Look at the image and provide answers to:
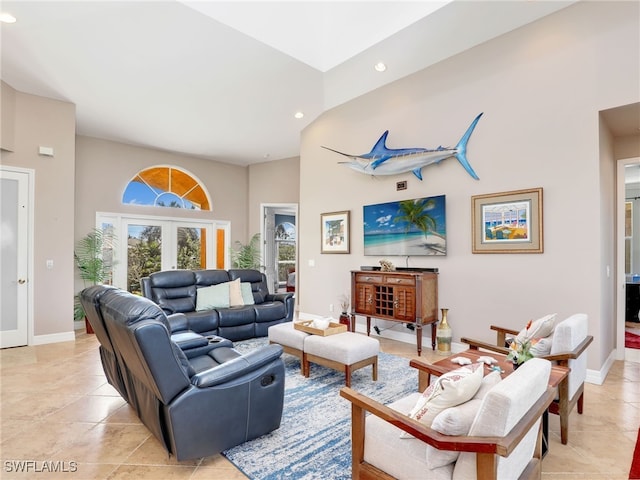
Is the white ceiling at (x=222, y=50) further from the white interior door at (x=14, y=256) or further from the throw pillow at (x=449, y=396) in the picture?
the throw pillow at (x=449, y=396)

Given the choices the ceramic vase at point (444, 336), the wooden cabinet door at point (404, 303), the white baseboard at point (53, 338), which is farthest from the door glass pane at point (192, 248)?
the ceramic vase at point (444, 336)

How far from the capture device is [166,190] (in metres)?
7.21

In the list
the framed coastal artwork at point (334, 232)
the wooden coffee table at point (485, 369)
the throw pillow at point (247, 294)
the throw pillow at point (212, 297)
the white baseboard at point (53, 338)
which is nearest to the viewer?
the wooden coffee table at point (485, 369)

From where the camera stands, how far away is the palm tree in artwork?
178 inches

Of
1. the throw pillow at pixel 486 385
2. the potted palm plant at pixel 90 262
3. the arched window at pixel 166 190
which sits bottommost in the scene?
the throw pillow at pixel 486 385

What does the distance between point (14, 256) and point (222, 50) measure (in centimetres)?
398

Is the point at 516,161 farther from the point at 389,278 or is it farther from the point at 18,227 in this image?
the point at 18,227

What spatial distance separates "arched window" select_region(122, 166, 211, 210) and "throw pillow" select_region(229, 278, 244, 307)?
299cm

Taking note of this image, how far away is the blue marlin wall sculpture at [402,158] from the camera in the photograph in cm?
422

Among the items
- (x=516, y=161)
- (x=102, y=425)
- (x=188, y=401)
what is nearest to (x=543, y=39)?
(x=516, y=161)

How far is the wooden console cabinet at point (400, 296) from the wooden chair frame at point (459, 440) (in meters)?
2.44

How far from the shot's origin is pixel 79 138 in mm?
6160

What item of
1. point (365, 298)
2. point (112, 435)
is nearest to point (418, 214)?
point (365, 298)

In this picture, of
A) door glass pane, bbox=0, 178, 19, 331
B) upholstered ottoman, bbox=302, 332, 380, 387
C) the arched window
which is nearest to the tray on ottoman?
upholstered ottoman, bbox=302, 332, 380, 387
